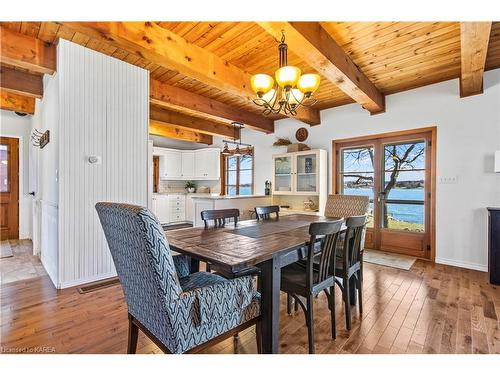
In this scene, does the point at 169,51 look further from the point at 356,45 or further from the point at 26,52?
the point at 356,45

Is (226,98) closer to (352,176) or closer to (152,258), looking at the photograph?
(352,176)

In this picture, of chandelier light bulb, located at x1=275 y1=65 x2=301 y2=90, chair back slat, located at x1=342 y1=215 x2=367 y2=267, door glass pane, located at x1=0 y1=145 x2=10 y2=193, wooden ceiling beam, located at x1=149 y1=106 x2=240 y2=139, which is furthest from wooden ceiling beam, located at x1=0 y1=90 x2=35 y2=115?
chair back slat, located at x1=342 y1=215 x2=367 y2=267

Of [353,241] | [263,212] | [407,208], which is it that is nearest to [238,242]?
[353,241]

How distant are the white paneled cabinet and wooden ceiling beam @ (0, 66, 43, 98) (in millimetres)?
3201

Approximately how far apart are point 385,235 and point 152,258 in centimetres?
412

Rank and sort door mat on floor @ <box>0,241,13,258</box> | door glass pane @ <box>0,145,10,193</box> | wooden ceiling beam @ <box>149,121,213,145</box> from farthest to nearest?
wooden ceiling beam @ <box>149,121,213,145</box>
door glass pane @ <box>0,145,10,193</box>
door mat on floor @ <box>0,241,13,258</box>

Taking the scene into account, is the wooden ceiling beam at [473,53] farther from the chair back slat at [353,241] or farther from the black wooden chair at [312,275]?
the black wooden chair at [312,275]

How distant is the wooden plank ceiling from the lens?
7.71 ft

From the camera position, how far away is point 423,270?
3.32 m

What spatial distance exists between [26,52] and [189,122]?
110 inches

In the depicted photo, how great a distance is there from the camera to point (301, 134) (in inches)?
199

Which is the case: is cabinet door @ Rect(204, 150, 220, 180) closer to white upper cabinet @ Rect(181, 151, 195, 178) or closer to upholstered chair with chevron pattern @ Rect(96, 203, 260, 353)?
white upper cabinet @ Rect(181, 151, 195, 178)

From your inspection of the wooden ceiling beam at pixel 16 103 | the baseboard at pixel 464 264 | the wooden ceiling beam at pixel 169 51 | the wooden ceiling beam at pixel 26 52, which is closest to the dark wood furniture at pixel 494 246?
the baseboard at pixel 464 264
